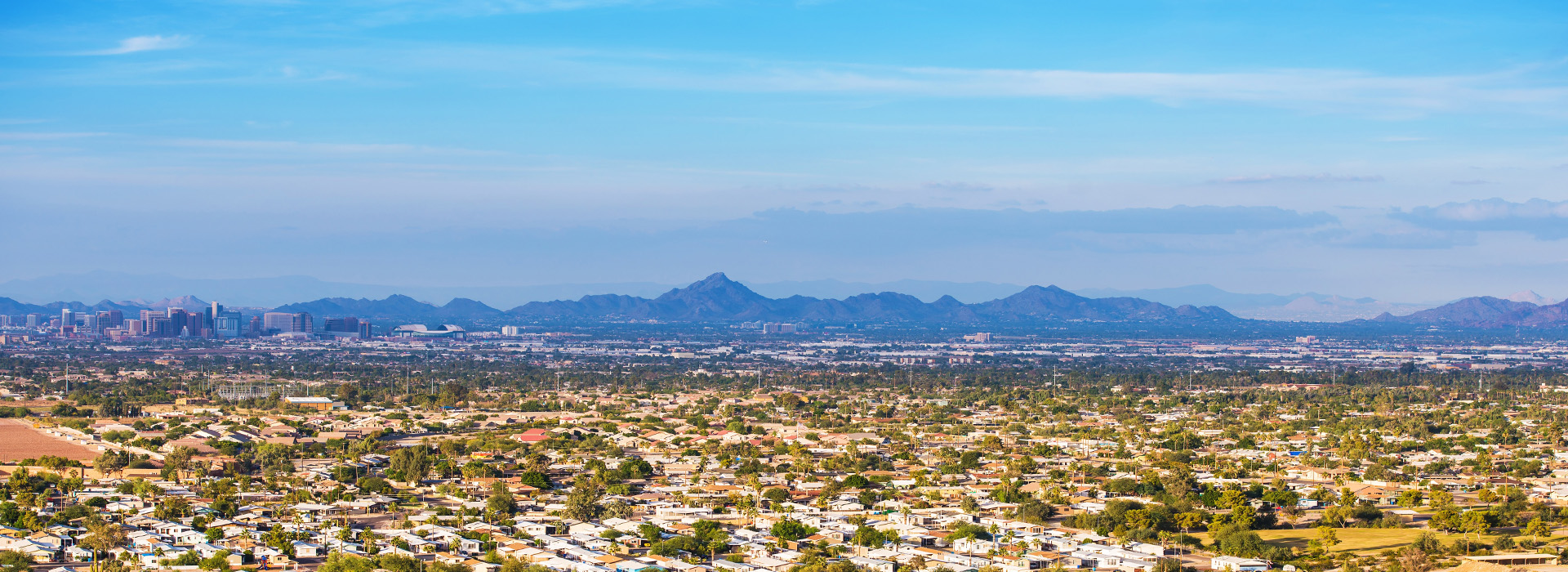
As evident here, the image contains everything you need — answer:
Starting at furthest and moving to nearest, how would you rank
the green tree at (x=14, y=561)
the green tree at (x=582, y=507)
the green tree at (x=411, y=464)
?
the green tree at (x=411, y=464) → the green tree at (x=582, y=507) → the green tree at (x=14, y=561)

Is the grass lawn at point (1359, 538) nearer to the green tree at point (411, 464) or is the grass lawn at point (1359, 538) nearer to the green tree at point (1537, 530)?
the green tree at point (1537, 530)

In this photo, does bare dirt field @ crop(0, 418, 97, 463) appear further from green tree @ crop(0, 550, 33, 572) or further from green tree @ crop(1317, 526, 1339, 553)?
green tree @ crop(1317, 526, 1339, 553)

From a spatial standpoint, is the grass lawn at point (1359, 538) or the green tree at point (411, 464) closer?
the grass lawn at point (1359, 538)

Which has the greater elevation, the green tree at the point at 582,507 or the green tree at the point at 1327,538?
the green tree at the point at 582,507

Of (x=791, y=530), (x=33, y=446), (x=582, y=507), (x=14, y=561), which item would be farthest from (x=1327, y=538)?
(x=33, y=446)

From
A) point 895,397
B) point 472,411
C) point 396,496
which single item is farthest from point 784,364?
point 396,496

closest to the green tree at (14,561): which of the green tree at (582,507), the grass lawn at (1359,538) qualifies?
the green tree at (582,507)

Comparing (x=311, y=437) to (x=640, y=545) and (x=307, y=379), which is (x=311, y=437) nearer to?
(x=640, y=545)
